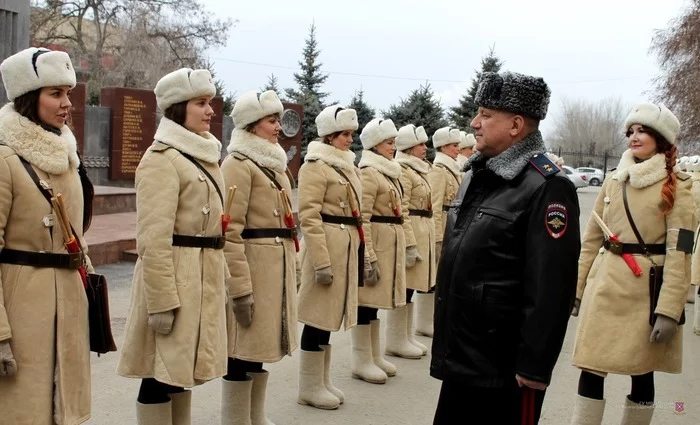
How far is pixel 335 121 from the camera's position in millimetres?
6059

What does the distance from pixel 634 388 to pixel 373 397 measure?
6.62 ft

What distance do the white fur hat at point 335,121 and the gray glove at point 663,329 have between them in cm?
263

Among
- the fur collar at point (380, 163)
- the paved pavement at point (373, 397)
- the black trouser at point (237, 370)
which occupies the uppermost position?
the fur collar at point (380, 163)

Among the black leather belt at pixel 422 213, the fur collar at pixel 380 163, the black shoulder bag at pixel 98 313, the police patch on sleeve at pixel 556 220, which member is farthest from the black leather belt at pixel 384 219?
the police patch on sleeve at pixel 556 220

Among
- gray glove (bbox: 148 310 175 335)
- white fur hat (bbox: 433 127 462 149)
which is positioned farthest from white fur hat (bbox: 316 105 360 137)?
white fur hat (bbox: 433 127 462 149)

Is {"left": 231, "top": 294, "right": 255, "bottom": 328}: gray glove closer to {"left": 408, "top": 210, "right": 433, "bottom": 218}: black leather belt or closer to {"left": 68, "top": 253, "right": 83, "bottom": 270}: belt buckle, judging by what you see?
{"left": 68, "top": 253, "right": 83, "bottom": 270}: belt buckle

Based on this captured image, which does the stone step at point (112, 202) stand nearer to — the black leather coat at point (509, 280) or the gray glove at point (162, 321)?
the gray glove at point (162, 321)

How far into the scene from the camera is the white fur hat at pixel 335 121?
19.9 feet

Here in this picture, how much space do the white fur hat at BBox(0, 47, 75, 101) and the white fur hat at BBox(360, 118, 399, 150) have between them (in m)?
3.78

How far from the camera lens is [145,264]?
395 centimetres

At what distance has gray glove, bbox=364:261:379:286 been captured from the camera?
248 inches

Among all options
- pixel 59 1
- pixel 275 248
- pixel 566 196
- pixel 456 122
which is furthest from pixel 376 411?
pixel 59 1

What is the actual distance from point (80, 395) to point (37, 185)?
0.98m

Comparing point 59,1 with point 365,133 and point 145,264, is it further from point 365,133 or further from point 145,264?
point 145,264
